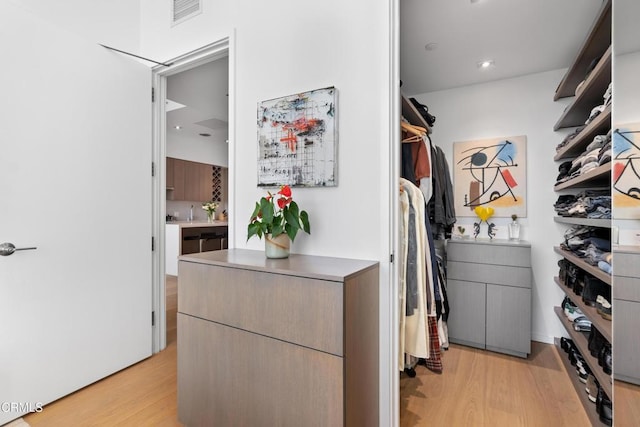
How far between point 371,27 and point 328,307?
128 cm

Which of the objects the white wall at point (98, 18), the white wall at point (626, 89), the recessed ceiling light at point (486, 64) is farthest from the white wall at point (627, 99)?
the white wall at point (98, 18)

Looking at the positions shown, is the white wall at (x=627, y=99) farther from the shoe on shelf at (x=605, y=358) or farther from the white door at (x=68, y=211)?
the white door at (x=68, y=211)

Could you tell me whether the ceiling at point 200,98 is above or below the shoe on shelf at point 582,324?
above

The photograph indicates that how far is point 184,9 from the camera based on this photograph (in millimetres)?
2105

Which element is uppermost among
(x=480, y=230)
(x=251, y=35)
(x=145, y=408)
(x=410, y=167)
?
(x=251, y=35)

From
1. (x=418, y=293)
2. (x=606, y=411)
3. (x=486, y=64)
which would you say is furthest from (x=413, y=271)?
(x=486, y=64)

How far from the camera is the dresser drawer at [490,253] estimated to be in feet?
7.95

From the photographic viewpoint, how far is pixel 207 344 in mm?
1430

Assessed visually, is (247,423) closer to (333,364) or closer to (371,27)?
(333,364)

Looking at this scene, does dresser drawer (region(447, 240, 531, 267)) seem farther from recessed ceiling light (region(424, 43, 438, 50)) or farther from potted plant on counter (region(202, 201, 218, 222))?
potted plant on counter (region(202, 201, 218, 222))

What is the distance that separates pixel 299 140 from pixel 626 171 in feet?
4.37

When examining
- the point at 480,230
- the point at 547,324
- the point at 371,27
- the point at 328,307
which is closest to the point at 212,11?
the point at 371,27

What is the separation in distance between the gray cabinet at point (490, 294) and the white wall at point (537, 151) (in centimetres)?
43

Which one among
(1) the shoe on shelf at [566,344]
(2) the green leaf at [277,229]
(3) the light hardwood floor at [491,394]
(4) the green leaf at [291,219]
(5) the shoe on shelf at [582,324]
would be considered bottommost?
(3) the light hardwood floor at [491,394]
